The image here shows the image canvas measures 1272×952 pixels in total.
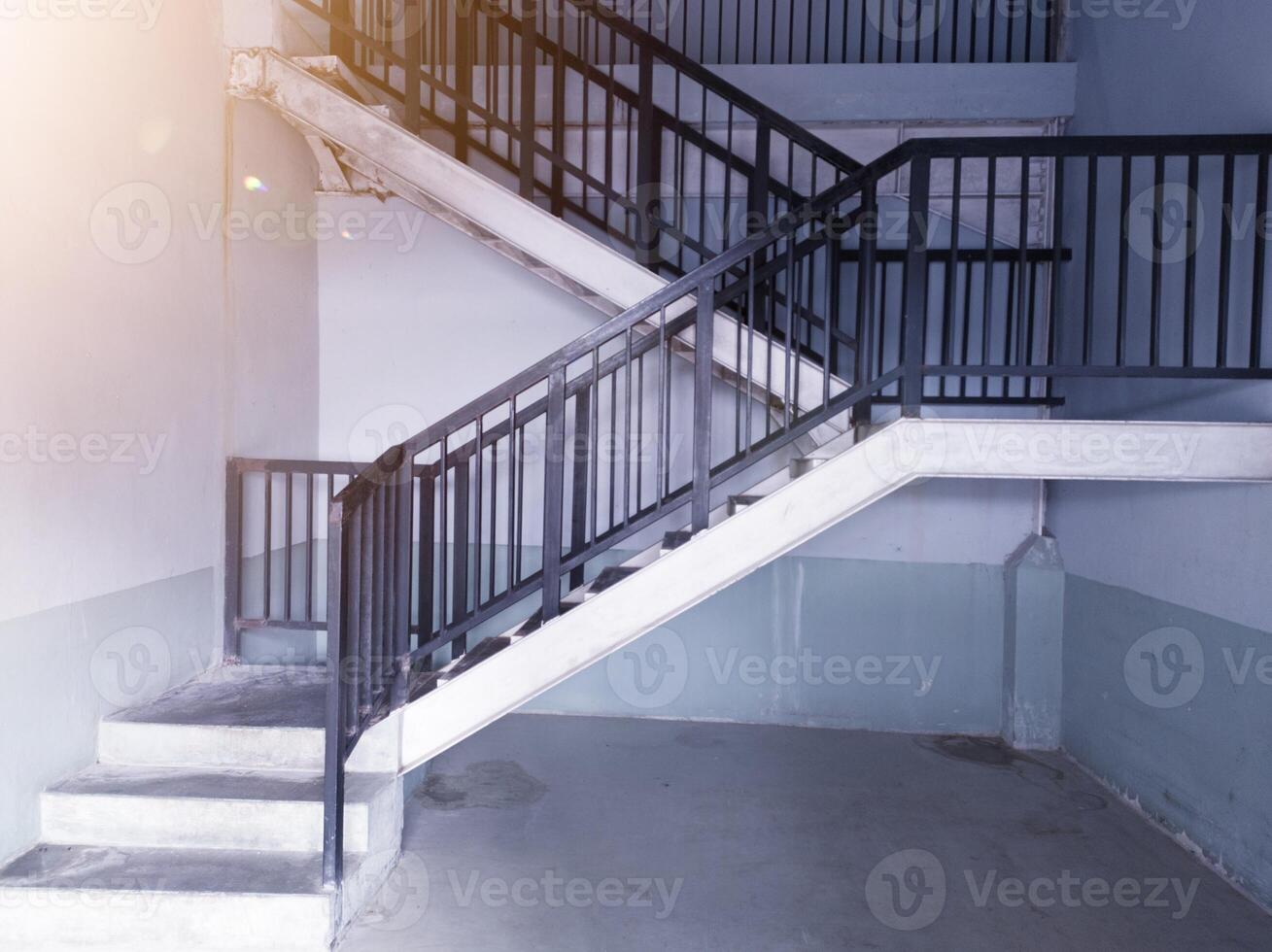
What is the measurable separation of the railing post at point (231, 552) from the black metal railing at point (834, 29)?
3618 mm

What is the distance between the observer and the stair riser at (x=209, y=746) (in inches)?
143

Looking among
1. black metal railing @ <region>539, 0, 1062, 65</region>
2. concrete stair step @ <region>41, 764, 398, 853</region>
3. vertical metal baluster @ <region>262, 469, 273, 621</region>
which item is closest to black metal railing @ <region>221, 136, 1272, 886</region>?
concrete stair step @ <region>41, 764, 398, 853</region>

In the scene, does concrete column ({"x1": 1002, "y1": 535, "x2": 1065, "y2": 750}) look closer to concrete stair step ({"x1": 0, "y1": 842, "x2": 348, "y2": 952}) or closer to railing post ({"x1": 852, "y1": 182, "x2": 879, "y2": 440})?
railing post ({"x1": 852, "y1": 182, "x2": 879, "y2": 440})

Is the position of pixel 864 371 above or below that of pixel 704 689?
above

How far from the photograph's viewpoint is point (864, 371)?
3516 millimetres

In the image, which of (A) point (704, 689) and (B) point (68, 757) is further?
(A) point (704, 689)

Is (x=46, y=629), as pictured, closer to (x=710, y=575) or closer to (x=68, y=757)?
(x=68, y=757)

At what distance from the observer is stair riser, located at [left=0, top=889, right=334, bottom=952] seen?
9.78 ft

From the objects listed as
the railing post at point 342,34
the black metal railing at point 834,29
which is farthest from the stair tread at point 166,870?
the black metal railing at point 834,29

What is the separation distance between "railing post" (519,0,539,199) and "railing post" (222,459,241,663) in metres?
2.01

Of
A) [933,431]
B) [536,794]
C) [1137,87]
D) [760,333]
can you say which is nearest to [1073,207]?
[1137,87]

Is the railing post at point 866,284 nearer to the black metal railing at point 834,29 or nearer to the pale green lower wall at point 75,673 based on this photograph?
the black metal railing at point 834,29

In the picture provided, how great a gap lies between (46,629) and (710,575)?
241 cm

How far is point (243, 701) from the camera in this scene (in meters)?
4.02
